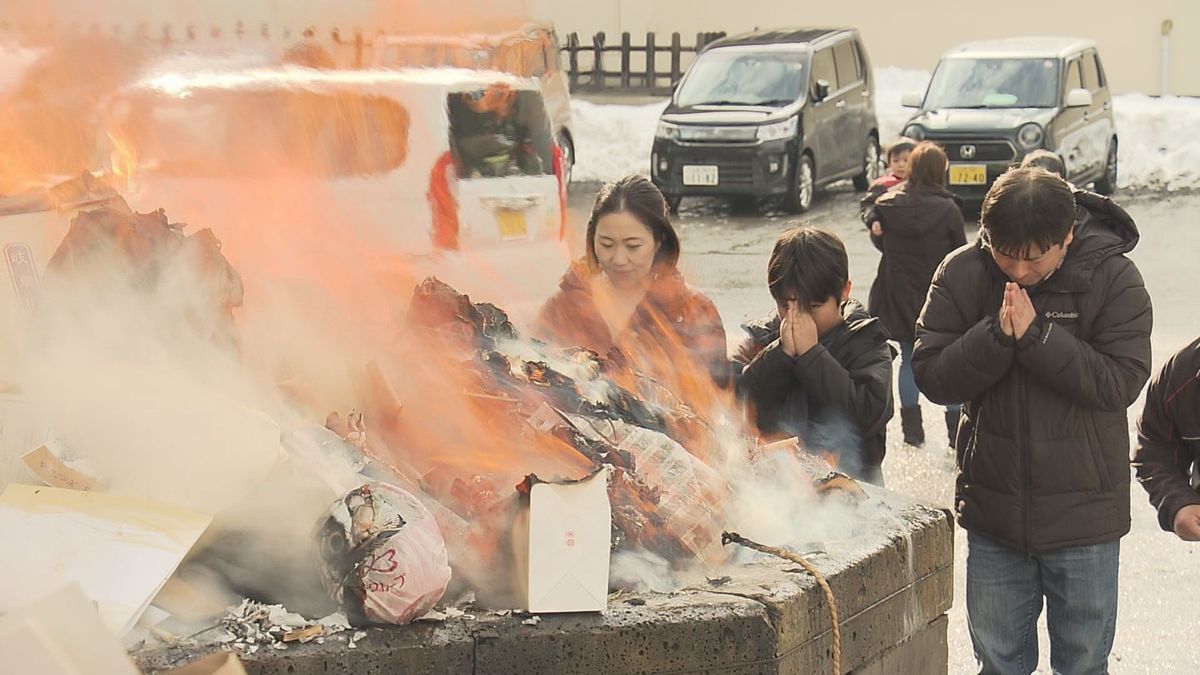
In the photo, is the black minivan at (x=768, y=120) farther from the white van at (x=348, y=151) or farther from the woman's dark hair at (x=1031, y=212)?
the woman's dark hair at (x=1031, y=212)

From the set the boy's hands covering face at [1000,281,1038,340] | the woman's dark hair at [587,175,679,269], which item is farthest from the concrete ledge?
the woman's dark hair at [587,175,679,269]

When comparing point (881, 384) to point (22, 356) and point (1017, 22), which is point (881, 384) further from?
point (1017, 22)

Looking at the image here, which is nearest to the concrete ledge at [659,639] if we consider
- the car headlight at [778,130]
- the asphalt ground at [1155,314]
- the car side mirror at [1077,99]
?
the asphalt ground at [1155,314]

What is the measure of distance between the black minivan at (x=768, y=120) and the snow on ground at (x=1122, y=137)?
1515 millimetres

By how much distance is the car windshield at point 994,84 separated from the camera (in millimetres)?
16625

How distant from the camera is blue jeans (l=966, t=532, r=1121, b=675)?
3.98 m

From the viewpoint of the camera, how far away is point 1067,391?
3.86m

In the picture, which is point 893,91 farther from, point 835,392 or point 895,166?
point 835,392

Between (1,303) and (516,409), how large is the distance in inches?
54.3

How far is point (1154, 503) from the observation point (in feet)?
13.1

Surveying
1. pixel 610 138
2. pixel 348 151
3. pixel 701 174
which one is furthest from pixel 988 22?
pixel 348 151

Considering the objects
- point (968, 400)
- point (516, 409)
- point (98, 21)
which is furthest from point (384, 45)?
point (968, 400)

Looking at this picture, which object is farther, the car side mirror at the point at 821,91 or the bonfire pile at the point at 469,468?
the car side mirror at the point at 821,91

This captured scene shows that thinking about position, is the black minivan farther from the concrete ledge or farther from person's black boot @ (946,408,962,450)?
the concrete ledge
